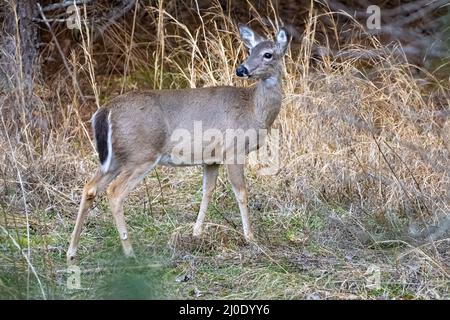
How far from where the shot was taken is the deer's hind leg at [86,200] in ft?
20.2

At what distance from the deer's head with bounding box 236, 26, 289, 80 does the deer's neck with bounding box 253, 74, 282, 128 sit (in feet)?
0.17

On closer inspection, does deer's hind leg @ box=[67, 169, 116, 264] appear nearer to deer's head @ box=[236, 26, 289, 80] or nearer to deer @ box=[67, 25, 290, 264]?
deer @ box=[67, 25, 290, 264]

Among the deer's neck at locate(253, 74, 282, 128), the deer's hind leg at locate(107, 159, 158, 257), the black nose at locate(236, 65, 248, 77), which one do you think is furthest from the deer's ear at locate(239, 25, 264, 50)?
the deer's hind leg at locate(107, 159, 158, 257)

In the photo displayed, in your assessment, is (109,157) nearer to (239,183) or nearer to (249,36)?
(239,183)

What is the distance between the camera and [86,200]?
6.35 m

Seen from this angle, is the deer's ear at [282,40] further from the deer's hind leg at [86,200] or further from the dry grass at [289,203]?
the deer's hind leg at [86,200]

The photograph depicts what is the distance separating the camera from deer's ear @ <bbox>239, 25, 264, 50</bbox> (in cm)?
731

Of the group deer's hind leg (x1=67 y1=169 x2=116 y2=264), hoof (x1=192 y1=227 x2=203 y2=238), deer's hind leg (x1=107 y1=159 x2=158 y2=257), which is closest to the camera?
deer's hind leg (x1=67 y1=169 x2=116 y2=264)

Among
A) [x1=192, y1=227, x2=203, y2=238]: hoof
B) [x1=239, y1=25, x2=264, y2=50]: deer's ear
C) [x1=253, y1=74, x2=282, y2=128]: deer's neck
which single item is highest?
[x1=239, y1=25, x2=264, y2=50]: deer's ear

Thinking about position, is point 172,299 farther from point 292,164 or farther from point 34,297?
point 292,164

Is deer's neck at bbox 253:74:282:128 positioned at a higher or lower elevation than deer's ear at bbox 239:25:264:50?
lower

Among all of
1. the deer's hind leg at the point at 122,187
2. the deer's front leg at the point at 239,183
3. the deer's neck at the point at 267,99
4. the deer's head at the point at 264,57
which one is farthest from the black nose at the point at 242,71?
the deer's hind leg at the point at 122,187

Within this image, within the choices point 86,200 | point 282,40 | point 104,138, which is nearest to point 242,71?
point 282,40

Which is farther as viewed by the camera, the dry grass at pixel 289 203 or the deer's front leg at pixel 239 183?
the deer's front leg at pixel 239 183
